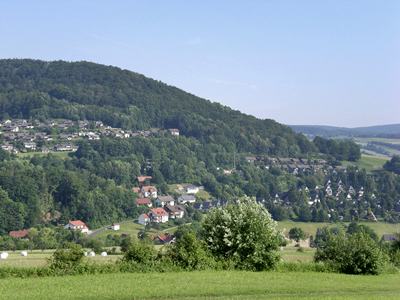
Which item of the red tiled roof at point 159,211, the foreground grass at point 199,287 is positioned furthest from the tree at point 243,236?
the red tiled roof at point 159,211

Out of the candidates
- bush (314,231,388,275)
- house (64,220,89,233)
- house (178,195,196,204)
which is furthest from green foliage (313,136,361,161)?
bush (314,231,388,275)

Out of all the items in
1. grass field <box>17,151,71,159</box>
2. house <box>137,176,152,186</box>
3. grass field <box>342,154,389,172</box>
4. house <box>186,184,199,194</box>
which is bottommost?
house <box>186,184,199,194</box>

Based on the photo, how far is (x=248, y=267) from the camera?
3103 centimetres

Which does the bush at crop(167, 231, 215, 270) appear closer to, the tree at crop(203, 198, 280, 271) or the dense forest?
the tree at crop(203, 198, 280, 271)

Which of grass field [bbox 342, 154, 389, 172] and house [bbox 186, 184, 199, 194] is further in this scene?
grass field [bbox 342, 154, 389, 172]

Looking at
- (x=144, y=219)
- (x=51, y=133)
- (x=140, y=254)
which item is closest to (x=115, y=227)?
(x=144, y=219)

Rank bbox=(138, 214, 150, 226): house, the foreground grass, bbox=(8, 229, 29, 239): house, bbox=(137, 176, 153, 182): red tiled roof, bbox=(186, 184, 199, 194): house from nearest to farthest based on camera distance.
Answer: the foreground grass, bbox=(8, 229, 29, 239): house, bbox=(138, 214, 150, 226): house, bbox=(186, 184, 199, 194): house, bbox=(137, 176, 153, 182): red tiled roof

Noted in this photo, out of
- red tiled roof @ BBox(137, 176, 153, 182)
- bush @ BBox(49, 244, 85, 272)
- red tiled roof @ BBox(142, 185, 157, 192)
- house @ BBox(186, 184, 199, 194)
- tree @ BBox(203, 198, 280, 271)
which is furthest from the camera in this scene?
red tiled roof @ BBox(137, 176, 153, 182)

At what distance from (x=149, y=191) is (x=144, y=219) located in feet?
86.9

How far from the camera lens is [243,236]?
31953 mm

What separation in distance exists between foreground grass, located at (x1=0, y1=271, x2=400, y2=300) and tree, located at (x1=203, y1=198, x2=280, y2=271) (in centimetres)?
229

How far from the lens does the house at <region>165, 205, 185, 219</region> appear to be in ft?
387

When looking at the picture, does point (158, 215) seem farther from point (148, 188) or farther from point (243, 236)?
point (243, 236)

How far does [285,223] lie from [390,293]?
286 feet
